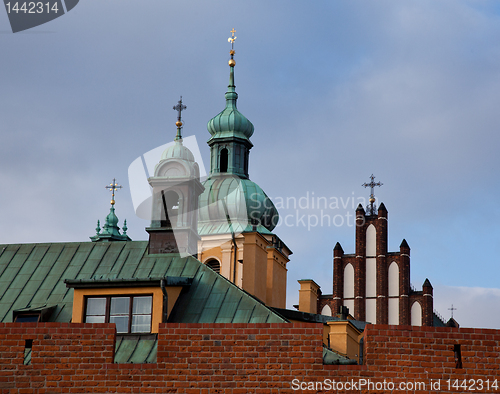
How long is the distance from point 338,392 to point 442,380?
6.69 feet

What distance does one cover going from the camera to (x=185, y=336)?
61.1 feet

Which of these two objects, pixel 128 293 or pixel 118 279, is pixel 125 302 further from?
pixel 118 279

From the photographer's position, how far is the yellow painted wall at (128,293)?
22.3 meters

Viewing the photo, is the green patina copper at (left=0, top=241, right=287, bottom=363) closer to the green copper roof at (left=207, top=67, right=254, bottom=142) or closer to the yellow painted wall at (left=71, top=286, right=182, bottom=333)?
the yellow painted wall at (left=71, top=286, right=182, bottom=333)

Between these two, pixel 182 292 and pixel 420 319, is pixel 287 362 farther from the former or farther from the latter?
pixel 420 319

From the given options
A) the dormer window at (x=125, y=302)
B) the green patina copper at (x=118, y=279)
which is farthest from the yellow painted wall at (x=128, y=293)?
the green patina copper at (x=118, y=279)

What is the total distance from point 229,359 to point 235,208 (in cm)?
4777

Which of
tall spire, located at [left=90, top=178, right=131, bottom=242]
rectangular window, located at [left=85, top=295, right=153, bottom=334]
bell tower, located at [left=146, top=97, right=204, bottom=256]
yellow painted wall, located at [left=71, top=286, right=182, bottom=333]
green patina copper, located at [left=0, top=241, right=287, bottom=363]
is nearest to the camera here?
rectangular window, located at [left=85, top=295, right=153, bottom=334]

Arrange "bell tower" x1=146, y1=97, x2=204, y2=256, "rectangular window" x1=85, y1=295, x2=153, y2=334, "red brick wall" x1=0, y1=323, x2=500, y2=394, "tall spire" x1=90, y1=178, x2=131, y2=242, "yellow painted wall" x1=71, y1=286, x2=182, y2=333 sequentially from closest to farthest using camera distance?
"red brick wall" x1=0, y1=323, x2=500, y2=394, "rectangular window" x1=85, y1=295, x2=153, y2=334, "yellow painted wall" x1=71, y1=286, x2=182, y2=333, "bell tower" x1=146, y1=97, x2=204, y2=256, "tall spire" x1=90, y1=178, x2=131, y2=242

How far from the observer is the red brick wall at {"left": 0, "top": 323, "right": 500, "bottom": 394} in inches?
711

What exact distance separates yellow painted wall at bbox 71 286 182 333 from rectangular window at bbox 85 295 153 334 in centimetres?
11

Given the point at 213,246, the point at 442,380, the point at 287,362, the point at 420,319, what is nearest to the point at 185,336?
the point at 287,362

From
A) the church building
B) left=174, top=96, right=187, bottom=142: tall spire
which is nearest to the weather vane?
the church building

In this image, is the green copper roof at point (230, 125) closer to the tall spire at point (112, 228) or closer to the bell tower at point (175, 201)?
the tall spire at point (112, 228)
